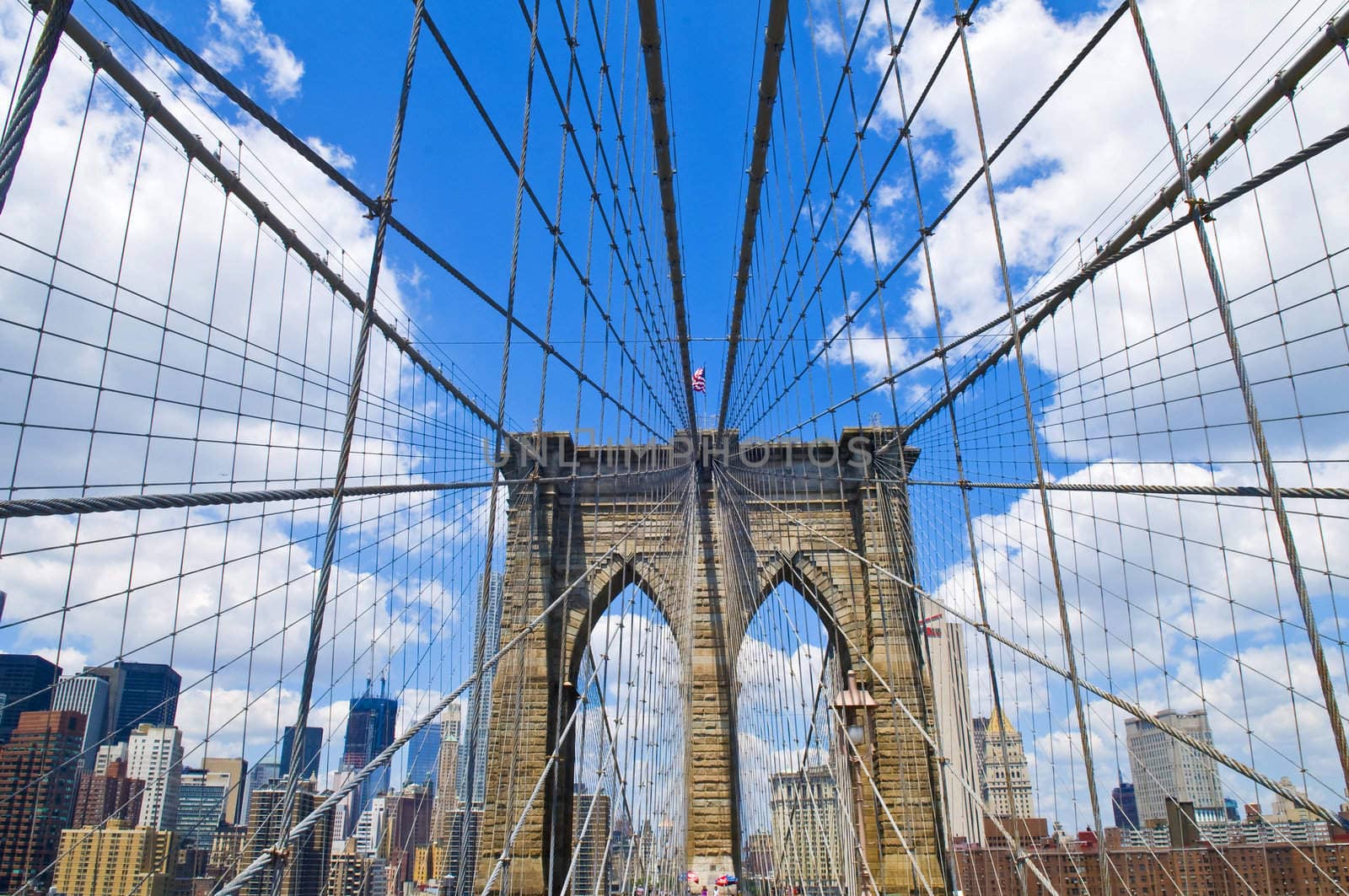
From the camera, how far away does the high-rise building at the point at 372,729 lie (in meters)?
5.16

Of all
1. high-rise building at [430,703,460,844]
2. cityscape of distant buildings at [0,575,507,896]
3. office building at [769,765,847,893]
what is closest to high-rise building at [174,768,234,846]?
cityscape of distant buildings at [0,575,507,896]

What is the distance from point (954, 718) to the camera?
17.2m

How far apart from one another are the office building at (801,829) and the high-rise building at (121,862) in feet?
23.1

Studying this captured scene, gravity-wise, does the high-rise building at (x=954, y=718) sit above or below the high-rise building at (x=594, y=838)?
above

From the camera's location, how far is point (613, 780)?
10367 millimetres

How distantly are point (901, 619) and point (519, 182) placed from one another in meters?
10.1

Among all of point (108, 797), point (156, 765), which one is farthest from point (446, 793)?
point (108, 797)

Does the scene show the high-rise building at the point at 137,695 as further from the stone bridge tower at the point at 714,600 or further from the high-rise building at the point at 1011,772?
the high-rise building at the point at 1011,772

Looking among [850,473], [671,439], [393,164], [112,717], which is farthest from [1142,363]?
[671,439]

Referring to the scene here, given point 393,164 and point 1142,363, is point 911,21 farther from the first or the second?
point 393,164

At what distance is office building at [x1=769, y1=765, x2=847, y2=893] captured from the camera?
32.2 ft

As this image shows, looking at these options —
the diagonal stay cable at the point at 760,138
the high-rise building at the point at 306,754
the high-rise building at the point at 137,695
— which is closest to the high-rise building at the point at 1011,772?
the diagonal stay cable at the point at 760,138

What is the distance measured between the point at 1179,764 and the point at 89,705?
6648 mm

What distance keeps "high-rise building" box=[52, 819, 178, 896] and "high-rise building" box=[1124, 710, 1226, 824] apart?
4231 mm
